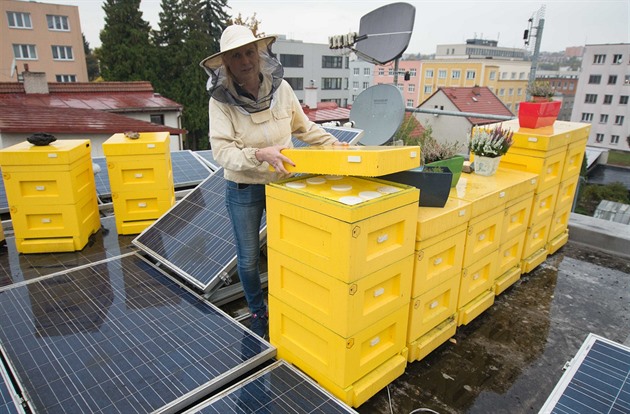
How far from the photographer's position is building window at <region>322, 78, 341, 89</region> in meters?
48.2

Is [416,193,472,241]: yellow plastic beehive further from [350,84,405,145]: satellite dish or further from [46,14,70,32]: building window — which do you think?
[46,14,70,32]: building window

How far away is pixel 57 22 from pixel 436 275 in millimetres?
43534

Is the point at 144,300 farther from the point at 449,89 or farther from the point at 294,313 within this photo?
the point at 449,89

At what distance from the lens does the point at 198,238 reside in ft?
15.5

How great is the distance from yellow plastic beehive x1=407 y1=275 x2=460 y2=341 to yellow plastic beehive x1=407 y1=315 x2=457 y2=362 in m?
0.04

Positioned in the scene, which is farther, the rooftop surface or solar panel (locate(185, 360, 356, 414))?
the rooftop surface

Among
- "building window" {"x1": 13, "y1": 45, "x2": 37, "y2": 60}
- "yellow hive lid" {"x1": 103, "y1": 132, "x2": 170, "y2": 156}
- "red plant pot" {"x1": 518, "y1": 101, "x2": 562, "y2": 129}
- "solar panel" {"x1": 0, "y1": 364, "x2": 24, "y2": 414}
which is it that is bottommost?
"solar panel" {"x1": 0, "y1": 364, "x2": 24, "y2": 414}

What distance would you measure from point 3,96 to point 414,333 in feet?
70.4

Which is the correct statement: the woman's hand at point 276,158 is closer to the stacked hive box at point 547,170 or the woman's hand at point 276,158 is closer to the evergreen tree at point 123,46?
the stacked hive box at point 547,170

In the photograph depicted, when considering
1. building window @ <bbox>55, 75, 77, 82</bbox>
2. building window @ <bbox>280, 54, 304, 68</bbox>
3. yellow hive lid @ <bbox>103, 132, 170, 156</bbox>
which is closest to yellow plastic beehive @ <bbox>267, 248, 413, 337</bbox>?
yellow hive lid @ <bbox>103, 132, 170, 156</bbox>

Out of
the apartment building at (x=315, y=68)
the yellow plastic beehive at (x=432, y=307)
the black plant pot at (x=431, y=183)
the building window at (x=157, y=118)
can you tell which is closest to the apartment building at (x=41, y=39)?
the apartment building at (x=315, y=68)

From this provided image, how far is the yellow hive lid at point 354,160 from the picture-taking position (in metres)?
2.54

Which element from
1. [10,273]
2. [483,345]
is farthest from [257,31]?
Answer: [483,345]

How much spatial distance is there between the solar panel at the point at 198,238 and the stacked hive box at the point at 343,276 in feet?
3.33
